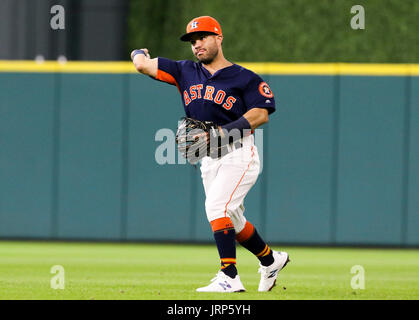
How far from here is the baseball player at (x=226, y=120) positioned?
235 inches

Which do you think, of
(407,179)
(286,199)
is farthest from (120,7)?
(407,179)

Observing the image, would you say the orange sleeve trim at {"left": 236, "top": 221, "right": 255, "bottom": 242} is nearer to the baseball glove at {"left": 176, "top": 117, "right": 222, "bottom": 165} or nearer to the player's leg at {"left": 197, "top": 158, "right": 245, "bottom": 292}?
the player's leg at {"left": 197, "top": 158, "right": 245, "bottom": 292}

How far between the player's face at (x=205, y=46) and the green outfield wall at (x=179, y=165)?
184 inches

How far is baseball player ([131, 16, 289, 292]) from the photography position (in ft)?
19.6

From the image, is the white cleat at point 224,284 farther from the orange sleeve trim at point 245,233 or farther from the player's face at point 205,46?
the player's face at point 205,46

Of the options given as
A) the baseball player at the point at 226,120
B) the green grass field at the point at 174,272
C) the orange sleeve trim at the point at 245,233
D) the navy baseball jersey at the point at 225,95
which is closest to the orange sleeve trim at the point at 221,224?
the baseball player at the point at 226,120

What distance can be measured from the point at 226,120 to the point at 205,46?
57cm

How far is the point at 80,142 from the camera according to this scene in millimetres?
11125

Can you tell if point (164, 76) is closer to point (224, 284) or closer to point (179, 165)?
point (224, 284)

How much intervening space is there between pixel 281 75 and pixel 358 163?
151 cm

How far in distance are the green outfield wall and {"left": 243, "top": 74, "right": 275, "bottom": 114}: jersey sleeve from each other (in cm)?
475

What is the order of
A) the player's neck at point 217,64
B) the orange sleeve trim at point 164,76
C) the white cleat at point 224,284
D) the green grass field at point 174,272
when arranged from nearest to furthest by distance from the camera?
the white cleat at point 224,284
the green grass field at point 174,272
the player's neck at point 217,64
the orange sleeve trim at point 164,76

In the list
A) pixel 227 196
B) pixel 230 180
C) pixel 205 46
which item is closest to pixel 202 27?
pixel 205 46

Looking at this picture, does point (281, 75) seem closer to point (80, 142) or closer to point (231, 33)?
point (231, 33)
